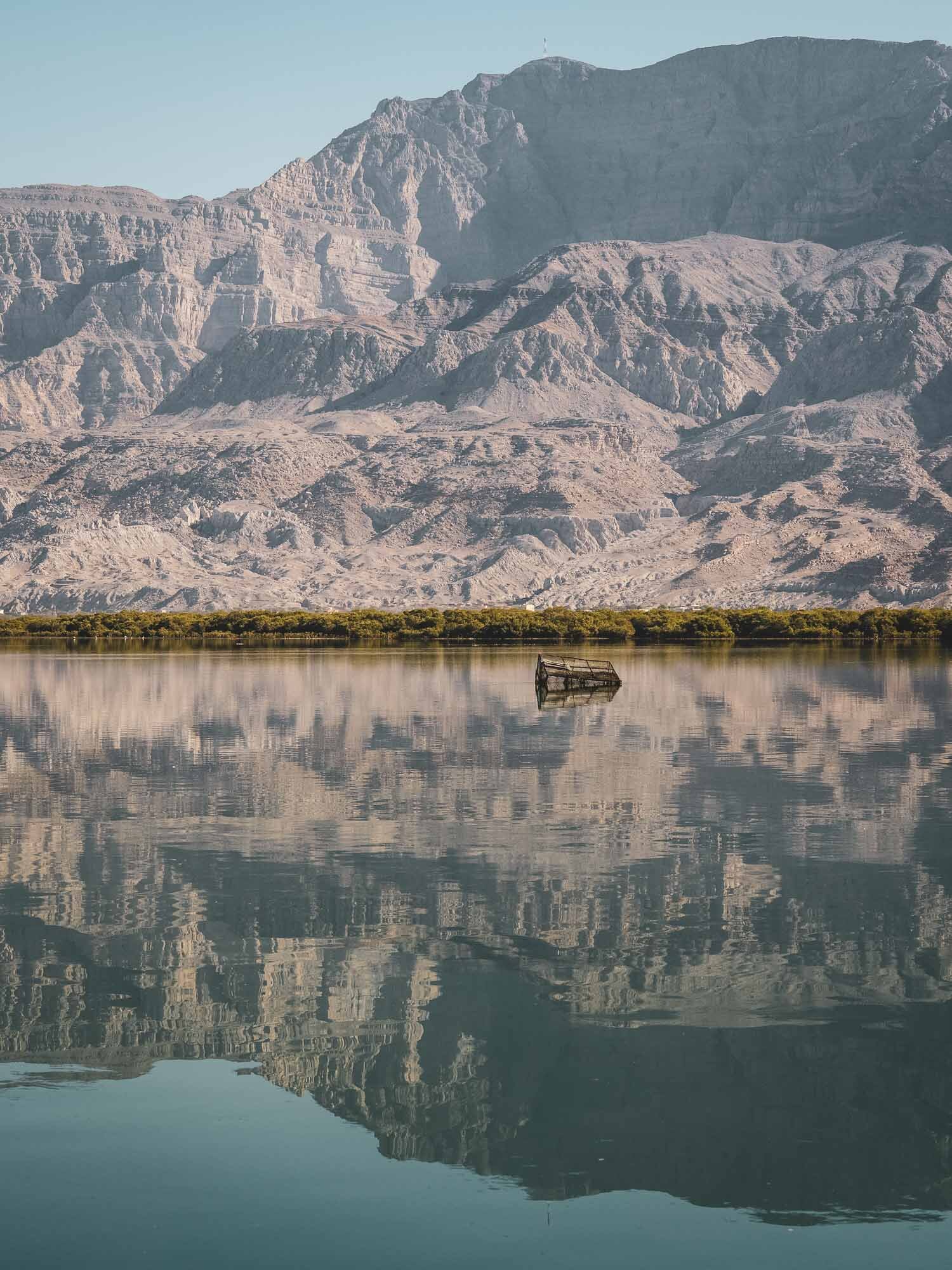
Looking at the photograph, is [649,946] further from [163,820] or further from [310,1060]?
[163,820]

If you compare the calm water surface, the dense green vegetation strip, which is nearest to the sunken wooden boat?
the calm water surface

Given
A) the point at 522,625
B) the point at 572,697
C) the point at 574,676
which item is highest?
the point at 574,676

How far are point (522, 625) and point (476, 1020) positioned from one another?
403 ft

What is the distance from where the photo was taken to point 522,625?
139 meters

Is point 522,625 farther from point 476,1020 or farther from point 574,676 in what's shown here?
point 476,1020

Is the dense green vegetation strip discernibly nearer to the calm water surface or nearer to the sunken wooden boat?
the sunken wooden boat

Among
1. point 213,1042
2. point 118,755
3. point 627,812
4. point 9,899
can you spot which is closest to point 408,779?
point 627,812

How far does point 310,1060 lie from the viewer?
15672 millimetres

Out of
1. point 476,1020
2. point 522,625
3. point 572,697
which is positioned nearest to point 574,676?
point 572,697

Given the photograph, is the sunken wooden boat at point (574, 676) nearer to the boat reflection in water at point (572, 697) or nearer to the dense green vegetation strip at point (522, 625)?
the boat reflection in water at point (572, 697)

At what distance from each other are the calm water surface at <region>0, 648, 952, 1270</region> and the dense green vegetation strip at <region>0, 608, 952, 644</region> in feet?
339

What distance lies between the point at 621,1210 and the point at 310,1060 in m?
4.05

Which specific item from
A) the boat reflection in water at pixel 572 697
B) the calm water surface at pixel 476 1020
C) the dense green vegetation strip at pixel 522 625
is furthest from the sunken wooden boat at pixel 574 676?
the dense green vegetation strip at pixel 522 625

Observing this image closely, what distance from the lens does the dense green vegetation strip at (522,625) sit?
13888cm
